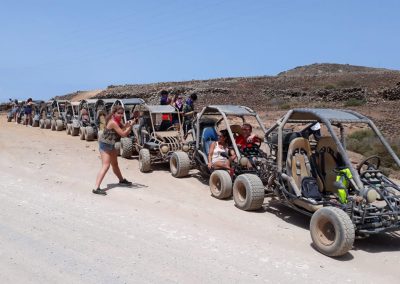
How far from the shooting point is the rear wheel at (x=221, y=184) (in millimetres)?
7863

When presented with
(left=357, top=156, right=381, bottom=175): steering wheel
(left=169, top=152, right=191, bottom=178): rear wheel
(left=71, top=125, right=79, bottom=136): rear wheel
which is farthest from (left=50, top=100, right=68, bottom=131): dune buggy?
(left=357, top=156, right=381, bottom=175): steering wheel

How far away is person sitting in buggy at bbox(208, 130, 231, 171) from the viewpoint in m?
8.36

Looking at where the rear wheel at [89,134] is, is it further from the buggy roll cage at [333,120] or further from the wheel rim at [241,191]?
the buggy roll cage at [333,120]

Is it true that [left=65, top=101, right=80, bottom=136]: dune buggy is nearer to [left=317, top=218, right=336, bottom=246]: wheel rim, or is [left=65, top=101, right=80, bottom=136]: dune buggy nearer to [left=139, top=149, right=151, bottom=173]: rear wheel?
[left=139, top=149, right=151, bottom=173]: rear wheel

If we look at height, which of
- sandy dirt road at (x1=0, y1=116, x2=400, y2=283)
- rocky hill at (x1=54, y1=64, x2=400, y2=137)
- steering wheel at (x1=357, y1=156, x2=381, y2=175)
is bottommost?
sandy dirt road at (x1=0, y1=116, x2=400, y2=283)

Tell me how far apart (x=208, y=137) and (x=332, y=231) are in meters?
4.26

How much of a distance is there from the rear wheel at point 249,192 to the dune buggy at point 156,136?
3.29 metres

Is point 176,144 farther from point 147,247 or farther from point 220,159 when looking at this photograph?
point 147,247

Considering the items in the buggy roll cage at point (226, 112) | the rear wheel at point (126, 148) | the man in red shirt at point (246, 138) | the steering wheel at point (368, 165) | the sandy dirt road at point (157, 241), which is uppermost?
the buggy roll cage at point (226, 112)

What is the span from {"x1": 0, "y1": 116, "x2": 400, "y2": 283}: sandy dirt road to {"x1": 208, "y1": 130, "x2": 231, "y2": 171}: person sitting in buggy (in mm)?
602

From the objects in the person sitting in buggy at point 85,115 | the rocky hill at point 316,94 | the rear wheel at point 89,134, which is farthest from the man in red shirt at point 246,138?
the rocky hill at point 316,94

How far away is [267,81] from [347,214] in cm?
3832

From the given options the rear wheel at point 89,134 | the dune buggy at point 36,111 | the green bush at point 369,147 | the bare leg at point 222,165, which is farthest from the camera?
the dune buggy at point 36,111

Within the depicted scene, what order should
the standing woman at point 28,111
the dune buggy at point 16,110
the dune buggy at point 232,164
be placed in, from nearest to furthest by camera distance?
the dune buggy at point 232,164, the standing woman at point 28,111, the dune buggy at point 16,110
